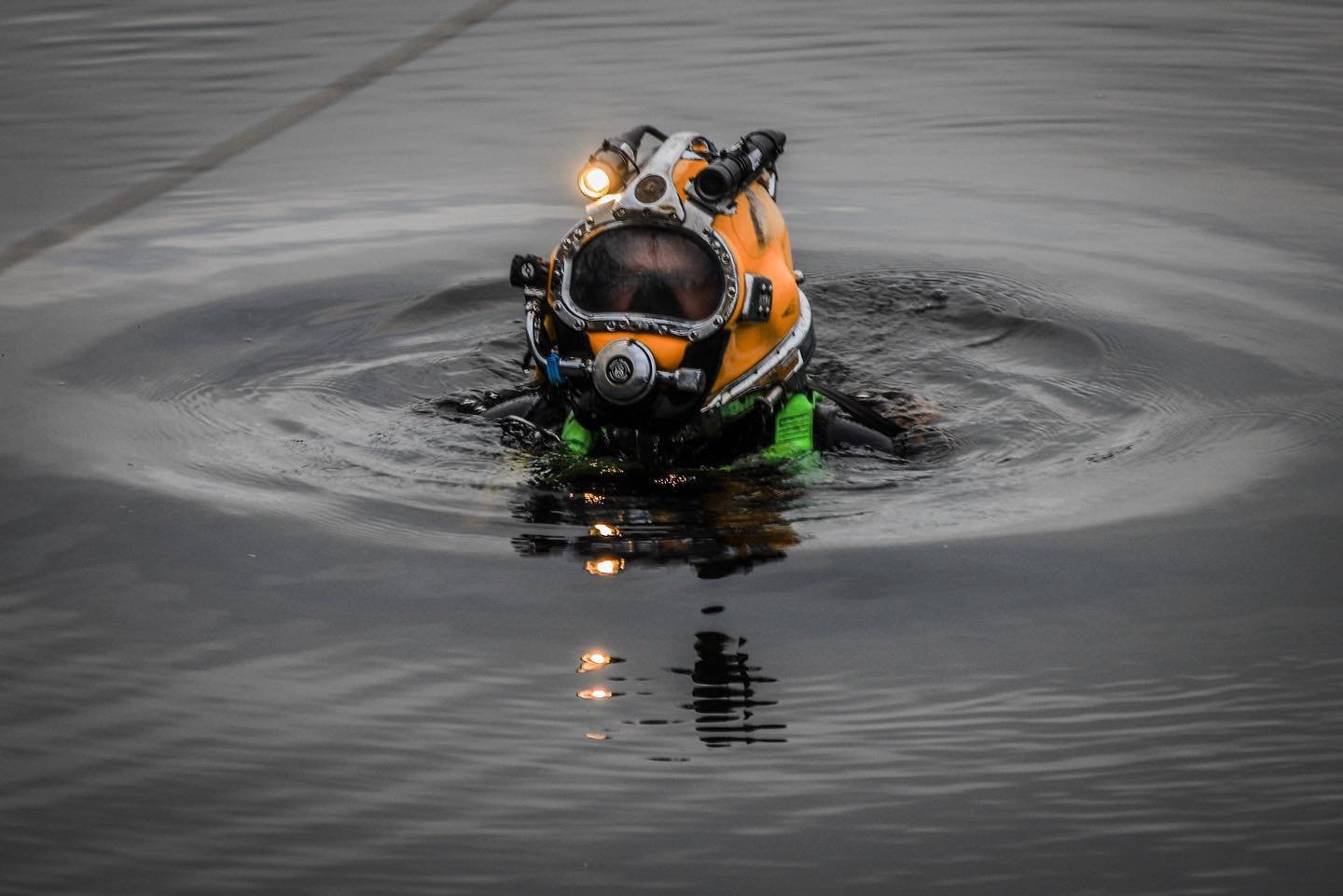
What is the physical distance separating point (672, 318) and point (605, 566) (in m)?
0.91

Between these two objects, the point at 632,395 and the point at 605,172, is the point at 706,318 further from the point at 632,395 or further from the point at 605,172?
the point at 605,172

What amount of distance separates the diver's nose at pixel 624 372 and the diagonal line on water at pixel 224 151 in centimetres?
179

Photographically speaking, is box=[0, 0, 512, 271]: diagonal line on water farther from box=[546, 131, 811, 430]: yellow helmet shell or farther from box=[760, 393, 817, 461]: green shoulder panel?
box=[760, 393, 817, 461]: green shoulder panel

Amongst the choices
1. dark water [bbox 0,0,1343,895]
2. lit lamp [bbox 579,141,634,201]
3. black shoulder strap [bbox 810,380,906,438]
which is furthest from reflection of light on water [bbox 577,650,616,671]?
black shoulder strap [bbox 810,380,906,438]

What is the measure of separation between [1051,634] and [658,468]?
5.39 feet

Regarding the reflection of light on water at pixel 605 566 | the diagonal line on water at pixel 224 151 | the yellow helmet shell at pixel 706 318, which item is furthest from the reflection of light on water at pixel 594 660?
the diagonal line on water at pixel 224 151

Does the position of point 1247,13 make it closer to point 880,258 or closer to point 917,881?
point 880,258

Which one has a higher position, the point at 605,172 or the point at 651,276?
the point at 605,172

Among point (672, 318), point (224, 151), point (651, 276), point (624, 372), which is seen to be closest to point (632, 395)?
point (624, 372)

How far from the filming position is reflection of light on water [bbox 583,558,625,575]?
19.6ft

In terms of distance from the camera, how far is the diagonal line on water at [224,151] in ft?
24.0

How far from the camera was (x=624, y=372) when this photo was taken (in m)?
6.13

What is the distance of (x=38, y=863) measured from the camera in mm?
4457

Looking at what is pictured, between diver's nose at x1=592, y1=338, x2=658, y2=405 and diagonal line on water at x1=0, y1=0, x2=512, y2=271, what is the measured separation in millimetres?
1789
